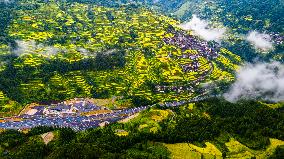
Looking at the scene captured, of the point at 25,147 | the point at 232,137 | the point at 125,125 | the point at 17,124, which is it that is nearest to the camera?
the point at 25,147

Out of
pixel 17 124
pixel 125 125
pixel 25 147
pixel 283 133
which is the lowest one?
pixel 17 124

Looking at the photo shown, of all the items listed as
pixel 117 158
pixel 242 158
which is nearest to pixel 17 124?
pixel 117 158

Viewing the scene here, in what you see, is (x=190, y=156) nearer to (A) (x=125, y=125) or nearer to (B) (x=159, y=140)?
(B) (x=159, y=140)

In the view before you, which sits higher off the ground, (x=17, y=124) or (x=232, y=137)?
(x=232, y=137)

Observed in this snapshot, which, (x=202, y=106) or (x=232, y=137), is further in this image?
(x=202, y=106)

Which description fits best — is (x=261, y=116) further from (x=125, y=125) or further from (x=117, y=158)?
(x=117, y=158)

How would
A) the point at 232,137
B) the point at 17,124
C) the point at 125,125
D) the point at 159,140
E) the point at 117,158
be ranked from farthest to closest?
1. the point at 17,124
2. the point at 125,125
3. the point at 232,137
4. the point at 159,140
5. the point at 117,158
